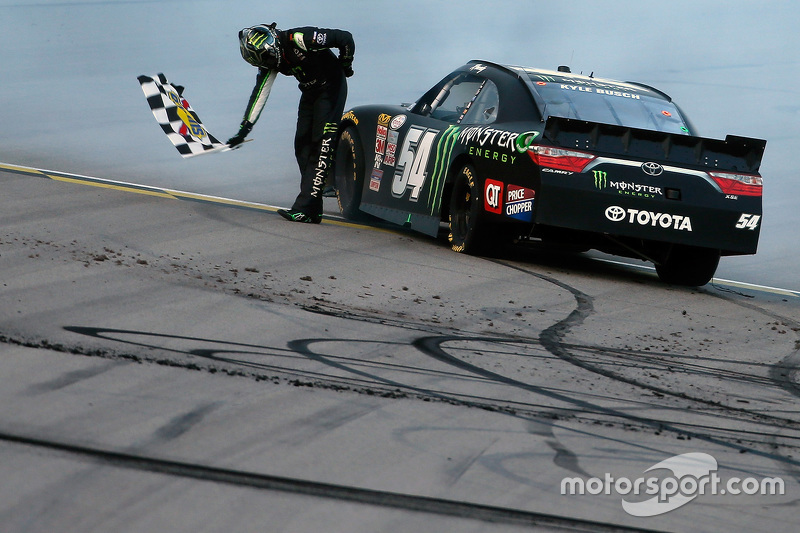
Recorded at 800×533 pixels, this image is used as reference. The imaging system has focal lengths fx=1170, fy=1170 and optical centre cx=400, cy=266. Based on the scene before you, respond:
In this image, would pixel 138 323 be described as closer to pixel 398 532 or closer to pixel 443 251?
pixel 398 532

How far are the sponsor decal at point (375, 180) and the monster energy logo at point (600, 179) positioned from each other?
7.27 feet

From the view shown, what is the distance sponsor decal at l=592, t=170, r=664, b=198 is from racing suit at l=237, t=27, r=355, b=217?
8.22 ft

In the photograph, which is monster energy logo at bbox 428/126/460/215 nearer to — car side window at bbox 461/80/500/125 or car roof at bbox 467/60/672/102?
car side window at bbox 461/80/500/125

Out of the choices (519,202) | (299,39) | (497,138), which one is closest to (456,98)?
(497,138)

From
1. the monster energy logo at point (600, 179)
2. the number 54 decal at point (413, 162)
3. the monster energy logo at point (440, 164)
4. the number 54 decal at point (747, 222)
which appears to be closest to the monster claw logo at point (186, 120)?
the number 54 decal at point (413, 162)

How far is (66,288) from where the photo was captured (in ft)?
17.7

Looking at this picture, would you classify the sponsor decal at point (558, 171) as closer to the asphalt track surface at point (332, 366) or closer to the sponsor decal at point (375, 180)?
the asphalt track surface at point (332, 366)

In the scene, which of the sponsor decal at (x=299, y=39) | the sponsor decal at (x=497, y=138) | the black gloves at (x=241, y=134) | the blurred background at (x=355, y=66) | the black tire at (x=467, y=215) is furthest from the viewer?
the blurred background at (x=355, y=66)

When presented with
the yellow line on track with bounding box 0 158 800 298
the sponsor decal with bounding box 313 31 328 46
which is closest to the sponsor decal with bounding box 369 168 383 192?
the yellow line on track with bounding box 0 158 800 298

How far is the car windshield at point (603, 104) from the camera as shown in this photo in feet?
25.1

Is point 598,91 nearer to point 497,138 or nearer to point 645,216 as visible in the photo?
point 497,138

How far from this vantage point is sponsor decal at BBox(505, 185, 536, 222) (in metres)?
7.04

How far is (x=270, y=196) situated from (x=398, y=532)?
7315 mm

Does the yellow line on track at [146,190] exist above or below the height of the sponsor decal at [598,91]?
below
